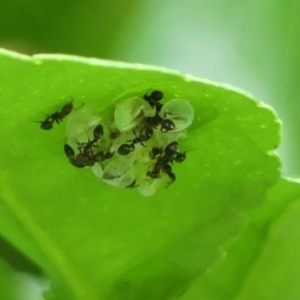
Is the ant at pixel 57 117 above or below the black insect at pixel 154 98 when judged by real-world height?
below

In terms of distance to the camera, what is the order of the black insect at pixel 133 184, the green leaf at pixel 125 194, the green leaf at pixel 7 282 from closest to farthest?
the green leaf at pixel 125 194 < the black insect at pixel 133 184 < the green leaf at pixel 7 282

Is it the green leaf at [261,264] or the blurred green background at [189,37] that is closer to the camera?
the green leaf at [261,264]

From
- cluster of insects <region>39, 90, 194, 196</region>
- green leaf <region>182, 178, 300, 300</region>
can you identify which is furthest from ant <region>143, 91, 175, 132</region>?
green leaf <region>182, 178, 300, 300</region>

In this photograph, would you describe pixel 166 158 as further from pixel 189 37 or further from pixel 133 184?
pixel 189 37

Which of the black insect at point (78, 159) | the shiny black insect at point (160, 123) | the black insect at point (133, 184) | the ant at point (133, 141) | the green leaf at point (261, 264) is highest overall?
the green leaf at point (261, 264)

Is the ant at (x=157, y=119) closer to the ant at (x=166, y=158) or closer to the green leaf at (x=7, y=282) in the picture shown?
the ant at (x=166, y=158)

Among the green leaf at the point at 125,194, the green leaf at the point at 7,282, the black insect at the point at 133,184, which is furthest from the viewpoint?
the green leaf at the point at 7,282

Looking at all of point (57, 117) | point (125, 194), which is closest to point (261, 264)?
point (125, 194)

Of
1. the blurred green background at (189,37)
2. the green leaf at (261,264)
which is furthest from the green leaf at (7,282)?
the green leaf at (261,264)
